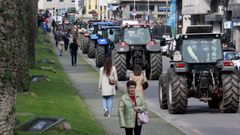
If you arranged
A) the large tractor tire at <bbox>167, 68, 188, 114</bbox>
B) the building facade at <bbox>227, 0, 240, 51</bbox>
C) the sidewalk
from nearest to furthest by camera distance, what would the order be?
the sidewalk
the large tractor tire at <bbox>167, 68, 188, 114</bbox>
the building facade at <bbox>227, 0, 240, 51</bbox>

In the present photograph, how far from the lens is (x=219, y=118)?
1878 centimetres

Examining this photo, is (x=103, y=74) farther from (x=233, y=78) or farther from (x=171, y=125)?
(x=233, y=78)

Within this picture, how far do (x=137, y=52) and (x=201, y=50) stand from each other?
38.9 feet

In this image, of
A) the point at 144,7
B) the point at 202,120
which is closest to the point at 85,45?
the point at 202,120

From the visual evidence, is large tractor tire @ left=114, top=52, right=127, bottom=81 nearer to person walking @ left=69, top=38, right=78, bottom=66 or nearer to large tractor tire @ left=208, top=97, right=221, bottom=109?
large tractor tire @ left=208, top=97, right=221, bottom=109

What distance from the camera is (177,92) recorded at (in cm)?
1900

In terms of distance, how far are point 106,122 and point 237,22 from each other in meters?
50.1

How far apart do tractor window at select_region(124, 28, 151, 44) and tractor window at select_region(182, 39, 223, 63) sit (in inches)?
484

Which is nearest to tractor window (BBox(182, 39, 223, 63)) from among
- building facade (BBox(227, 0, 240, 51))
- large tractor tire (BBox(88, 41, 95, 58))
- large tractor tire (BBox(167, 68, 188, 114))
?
large tractor tire (BBox(167, 68, 188, 114))

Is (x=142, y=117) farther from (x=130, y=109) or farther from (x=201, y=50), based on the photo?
(x=201, y=50)

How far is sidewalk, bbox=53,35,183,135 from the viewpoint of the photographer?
52.6 ft

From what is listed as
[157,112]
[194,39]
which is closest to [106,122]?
[157,112]

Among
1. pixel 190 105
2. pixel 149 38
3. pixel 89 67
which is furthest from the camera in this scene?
pixel 89 67

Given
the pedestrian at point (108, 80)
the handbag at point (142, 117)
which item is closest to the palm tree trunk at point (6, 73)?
the handbag at point (142, 117)
